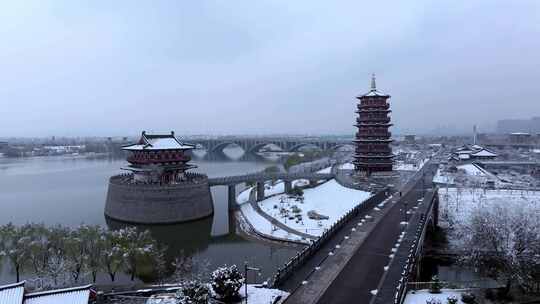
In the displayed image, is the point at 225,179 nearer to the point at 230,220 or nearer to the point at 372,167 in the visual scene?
the point at 230,220

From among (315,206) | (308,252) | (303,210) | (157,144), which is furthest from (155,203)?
(308,252)

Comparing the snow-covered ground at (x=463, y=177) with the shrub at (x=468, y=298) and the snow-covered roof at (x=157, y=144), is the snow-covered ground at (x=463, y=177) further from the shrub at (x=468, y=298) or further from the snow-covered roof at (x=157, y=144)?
the shrub at (x=468, y=298)

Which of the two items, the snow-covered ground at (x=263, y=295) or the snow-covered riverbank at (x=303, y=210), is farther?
the snow-covered riverbank at (x=303, y=210)

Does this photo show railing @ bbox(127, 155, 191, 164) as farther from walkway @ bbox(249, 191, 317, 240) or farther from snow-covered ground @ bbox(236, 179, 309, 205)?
snow-covered ground @ bbox(236, 179, 309, 205)

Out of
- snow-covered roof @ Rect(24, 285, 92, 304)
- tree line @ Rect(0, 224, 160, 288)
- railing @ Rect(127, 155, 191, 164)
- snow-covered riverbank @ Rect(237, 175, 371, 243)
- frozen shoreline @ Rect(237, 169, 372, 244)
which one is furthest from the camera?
railing @ Rect(127, 155, 191, 164)

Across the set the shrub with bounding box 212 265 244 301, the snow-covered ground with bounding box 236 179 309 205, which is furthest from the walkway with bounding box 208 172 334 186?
the shrub with bounding box 212 265 244 301

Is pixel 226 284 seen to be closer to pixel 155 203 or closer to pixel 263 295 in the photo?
pixel 263 295

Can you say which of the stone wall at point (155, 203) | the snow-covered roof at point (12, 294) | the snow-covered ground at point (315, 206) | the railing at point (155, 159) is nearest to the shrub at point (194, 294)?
the snow-covered roof at point (12, 294)
